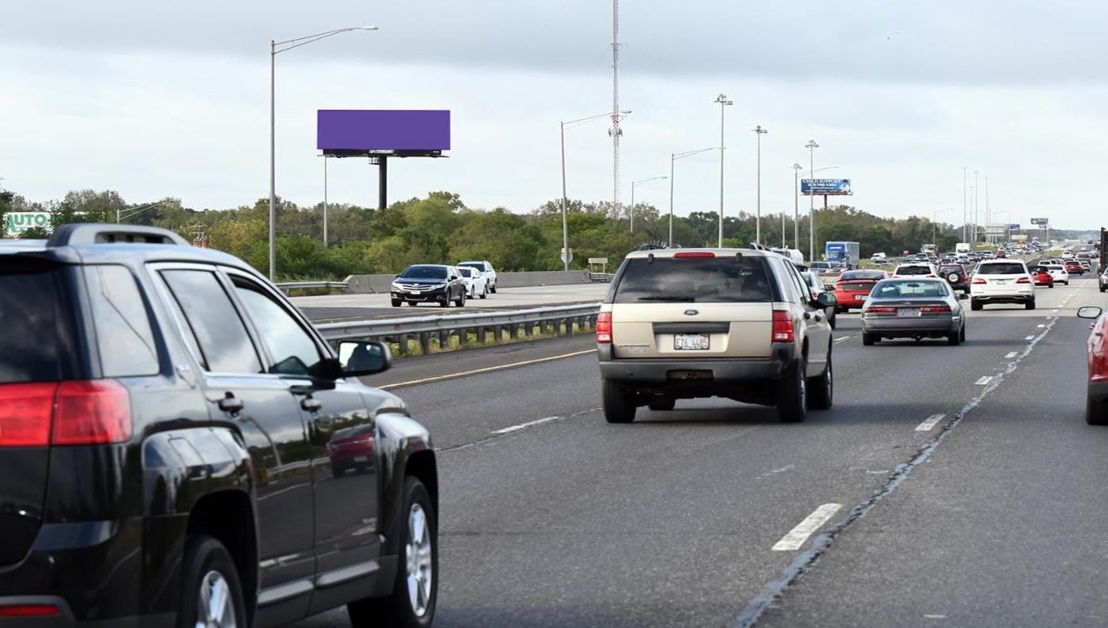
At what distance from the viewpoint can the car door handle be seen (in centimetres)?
598

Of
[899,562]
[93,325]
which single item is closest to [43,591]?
[93,325]

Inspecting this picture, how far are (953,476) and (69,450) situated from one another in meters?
10.1

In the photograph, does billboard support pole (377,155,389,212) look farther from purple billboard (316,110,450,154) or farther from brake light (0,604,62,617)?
brake light (0,604,62,617)

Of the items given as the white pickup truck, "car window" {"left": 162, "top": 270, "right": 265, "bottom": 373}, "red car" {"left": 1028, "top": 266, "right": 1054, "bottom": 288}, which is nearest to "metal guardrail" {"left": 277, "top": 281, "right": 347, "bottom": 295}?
the white pickup truck

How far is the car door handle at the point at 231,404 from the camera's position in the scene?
19.6ft

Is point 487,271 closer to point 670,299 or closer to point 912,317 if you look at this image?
point 912,317

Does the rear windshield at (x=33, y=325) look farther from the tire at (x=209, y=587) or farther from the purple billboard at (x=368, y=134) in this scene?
the purple billboard at (x=368, y=134)

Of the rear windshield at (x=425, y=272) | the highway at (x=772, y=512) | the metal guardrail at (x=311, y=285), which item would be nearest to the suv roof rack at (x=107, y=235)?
the highway at (x=772, y=512)

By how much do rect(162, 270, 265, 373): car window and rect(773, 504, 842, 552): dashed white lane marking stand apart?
→ 4.73m

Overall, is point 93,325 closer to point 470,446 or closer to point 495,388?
point 470,446

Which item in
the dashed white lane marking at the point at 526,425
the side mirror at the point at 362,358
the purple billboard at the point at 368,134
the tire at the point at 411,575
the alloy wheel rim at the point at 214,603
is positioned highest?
the purple billboard at the point at 368,134

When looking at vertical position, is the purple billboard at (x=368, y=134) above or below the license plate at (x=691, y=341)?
above

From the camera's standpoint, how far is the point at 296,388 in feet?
22.0

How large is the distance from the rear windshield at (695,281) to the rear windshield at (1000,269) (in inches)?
1743
